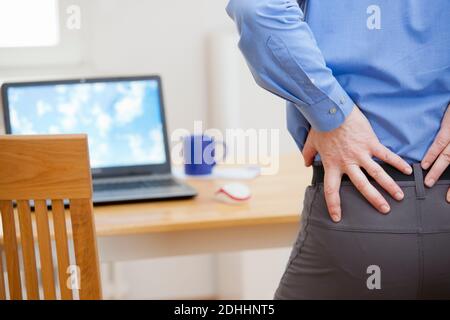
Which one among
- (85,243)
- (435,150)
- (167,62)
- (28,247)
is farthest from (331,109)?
(167,62)

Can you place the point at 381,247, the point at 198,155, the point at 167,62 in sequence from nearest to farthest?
1. the point at 381,247
2. the point at 198,155
3. the point at 167,62

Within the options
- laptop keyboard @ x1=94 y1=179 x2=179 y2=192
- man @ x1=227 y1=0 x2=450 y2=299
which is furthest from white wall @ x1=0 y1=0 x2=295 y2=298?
man @ x1=227 y1=0 x2=450 y2=299

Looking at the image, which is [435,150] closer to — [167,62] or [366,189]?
[366,189]

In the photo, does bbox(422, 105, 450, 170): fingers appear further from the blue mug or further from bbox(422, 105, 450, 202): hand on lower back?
the blue mug

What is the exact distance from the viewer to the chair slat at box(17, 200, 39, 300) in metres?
1.32

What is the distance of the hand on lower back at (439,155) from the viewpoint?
1138 millimetres

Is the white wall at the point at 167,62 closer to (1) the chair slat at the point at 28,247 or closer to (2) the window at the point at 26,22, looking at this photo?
(2) the window at the point at 26,22

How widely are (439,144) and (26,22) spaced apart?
2.22 meters

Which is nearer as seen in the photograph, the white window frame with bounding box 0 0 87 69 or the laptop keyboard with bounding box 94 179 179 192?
the laptop keyboard with bounding box 94 179 179 192

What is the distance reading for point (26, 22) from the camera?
9.85 feet

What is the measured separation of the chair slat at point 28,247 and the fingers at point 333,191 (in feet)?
1.70

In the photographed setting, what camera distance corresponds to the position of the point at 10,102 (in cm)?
200

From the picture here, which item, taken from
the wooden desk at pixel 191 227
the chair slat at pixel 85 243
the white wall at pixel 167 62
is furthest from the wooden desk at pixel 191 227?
the white wall at pixel 167 62

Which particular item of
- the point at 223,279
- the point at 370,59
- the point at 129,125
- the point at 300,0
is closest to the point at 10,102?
the point at 129,125
